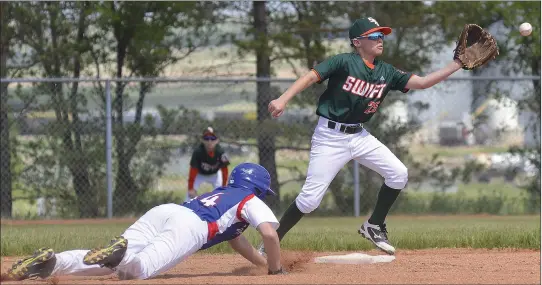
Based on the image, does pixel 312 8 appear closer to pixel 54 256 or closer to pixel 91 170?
pixel 91 170

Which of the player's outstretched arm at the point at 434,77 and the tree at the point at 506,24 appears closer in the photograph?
the player's outstretched arm at the point at 434,77

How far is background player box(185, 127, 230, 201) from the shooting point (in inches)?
563

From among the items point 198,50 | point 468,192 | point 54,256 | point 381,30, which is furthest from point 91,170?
point 54,256

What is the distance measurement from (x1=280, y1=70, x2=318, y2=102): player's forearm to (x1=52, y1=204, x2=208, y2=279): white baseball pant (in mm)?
1242

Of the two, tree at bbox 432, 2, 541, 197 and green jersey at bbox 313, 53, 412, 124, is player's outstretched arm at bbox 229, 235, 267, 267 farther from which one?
tree at bbox 432, 2, 541, 197

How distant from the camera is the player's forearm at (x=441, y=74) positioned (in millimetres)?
7742

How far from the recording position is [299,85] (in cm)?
751

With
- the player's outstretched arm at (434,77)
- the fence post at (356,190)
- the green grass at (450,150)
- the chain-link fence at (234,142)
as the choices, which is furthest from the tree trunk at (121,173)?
the player's outstretched arm at (434,77)

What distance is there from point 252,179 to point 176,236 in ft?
2.39

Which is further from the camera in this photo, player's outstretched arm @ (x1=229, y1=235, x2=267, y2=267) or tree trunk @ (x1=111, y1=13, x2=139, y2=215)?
tree trunk @ (x1=111, y1=13, x2=139, y2=215)

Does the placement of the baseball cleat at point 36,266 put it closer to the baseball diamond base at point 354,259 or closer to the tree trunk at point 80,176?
Result: the baseball diamond base at point 354,259

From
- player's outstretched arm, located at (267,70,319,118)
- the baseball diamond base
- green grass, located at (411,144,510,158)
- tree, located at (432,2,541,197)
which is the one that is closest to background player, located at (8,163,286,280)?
player's outstretched arm, located at (267,70,319,118)

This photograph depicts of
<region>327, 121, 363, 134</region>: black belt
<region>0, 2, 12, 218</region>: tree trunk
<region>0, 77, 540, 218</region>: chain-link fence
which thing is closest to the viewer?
<region>327, 121, 363, 134</region>: black belt

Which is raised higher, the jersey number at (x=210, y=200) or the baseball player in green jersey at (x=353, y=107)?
the baseball player in green jersey at (x=353, y=107)
